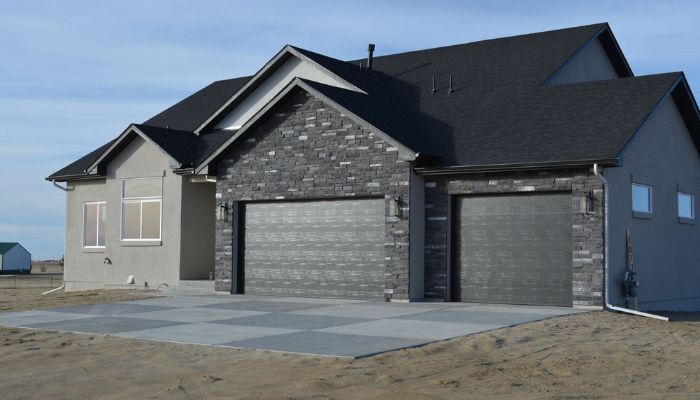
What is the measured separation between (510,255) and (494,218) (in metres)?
0.93

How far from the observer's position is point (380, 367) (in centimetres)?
1109

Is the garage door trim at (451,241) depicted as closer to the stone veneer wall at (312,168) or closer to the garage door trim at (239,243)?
the stone veneer wall at (312,168)

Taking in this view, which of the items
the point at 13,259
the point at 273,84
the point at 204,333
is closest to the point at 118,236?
the point at 273,84

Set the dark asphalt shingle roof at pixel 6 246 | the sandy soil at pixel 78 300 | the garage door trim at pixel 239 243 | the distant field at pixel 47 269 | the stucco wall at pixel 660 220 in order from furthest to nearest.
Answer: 1. the distant field at pixel 47 269
2. the dark asphalt shingle roof at pixel 6 246
3. the garage door trim at pixel 239 243
4. the sandy soil at pixel 78 300
5. the stucco wall at pixel 660 220

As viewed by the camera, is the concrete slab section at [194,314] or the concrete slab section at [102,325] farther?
the concrete slab section at [194,314]

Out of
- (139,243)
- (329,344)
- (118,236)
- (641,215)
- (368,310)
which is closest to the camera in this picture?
(329,344)

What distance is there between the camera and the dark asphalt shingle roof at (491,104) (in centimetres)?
1917

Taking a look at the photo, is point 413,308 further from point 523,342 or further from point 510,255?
point 523,342

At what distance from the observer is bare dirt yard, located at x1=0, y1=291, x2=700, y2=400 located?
9.66m

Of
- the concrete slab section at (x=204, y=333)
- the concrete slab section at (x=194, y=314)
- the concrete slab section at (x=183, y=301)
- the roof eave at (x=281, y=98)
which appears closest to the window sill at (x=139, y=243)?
the roof eave at (x=281, y=98)

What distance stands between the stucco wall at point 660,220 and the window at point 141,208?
13.2 m

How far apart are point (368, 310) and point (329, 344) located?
519 centimetres

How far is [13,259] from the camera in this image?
2539 inches

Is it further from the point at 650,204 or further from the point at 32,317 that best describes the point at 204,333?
the point at 650,204
